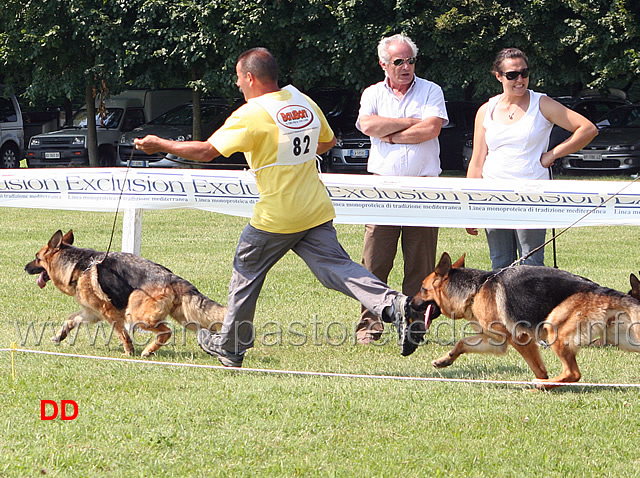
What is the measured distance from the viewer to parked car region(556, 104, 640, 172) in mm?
22266

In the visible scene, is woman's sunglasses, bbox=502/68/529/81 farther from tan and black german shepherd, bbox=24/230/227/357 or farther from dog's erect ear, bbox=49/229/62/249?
dog's erect ear, bbox=49/229/62/249

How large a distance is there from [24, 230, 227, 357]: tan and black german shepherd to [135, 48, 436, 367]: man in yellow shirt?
1.70 feet

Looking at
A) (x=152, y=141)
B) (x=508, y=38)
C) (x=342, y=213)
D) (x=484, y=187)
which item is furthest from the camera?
(x=508, y=38)

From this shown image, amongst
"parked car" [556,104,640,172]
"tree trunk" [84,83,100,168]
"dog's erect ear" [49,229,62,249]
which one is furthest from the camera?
"tree trunk" [84,83,100,168]

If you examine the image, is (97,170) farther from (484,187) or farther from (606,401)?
(606,401)

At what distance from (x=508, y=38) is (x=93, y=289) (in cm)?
2020

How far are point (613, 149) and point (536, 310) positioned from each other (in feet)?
59.6

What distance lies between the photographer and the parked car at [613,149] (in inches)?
877

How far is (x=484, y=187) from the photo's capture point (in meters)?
6.90

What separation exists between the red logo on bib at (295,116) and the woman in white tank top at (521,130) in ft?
5.72

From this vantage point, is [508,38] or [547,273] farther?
[508,38]

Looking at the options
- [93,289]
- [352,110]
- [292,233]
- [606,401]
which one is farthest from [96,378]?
[352,110]

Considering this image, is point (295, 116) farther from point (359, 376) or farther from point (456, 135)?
point (456, 135)

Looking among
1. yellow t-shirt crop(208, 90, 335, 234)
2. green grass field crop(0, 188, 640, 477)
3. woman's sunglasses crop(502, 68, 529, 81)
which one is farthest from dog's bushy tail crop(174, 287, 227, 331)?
woman's sunglasses crop(502, 68, 529, 81)
